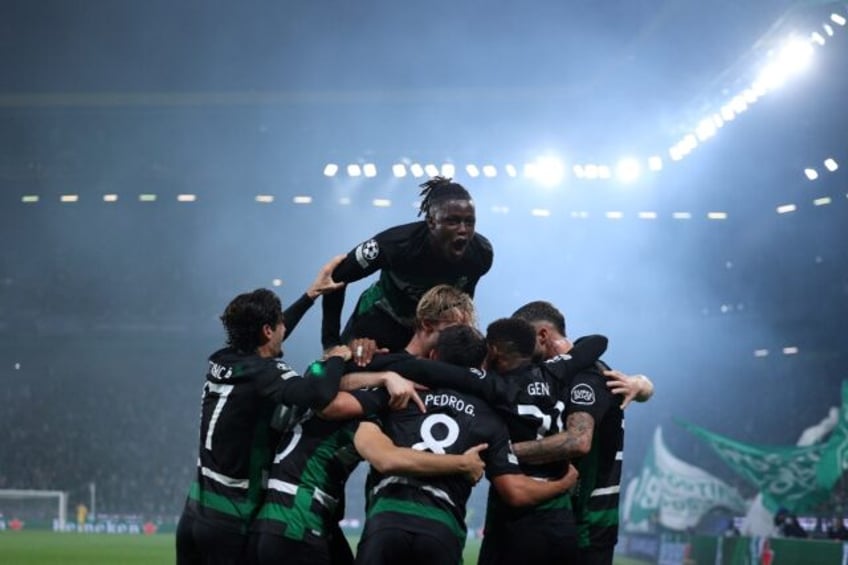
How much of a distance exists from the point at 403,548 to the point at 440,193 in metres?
2.77

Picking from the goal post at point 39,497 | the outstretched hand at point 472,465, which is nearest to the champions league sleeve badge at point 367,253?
the outstretched hand at point 472,465

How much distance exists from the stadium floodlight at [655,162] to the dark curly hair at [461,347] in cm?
3389

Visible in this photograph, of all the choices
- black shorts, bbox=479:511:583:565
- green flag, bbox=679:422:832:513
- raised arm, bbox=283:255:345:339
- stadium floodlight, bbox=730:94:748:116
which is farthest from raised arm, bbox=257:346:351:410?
stadium floodlight, bbox=730:94:748:116

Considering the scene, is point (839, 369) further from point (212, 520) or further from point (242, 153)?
point (212, 520)

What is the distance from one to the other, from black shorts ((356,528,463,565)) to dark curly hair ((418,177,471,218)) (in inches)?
103

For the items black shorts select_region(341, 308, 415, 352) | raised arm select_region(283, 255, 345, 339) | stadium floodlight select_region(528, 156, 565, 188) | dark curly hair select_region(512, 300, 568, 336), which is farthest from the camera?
stadium floodlight select_region(528, 156, 565, 188)

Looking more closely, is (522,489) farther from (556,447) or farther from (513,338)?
(513,338)

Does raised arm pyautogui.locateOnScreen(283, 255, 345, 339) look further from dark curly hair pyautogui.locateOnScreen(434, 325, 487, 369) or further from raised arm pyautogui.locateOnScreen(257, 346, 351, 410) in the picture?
dark curly hair pyautogui.locateOnScreen(434, 325, 487, 369)

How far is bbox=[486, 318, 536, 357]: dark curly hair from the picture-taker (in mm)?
6566

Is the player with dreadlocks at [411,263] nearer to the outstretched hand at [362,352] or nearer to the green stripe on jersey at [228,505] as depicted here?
the outstretched hand at [362,352]

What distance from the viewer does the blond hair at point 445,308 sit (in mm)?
6457

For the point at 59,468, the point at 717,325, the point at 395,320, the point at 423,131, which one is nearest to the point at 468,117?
the point at 423,131

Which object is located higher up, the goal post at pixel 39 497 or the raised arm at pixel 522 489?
the raised arm at pixel 522 489

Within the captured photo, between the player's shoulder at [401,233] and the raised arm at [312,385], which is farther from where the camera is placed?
the player's shoulder at [401,233]
